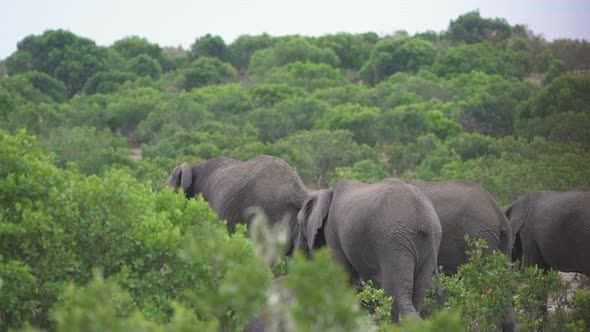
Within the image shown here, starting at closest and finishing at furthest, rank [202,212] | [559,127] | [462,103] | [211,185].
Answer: [202,212] → [211,185] → [559,127] → [462,103]

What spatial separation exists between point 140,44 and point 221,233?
224ft

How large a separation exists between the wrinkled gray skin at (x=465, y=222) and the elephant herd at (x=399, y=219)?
0.01 meters

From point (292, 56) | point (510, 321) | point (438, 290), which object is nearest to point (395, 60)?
point (292, 56)

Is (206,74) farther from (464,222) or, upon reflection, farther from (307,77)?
(464,222)

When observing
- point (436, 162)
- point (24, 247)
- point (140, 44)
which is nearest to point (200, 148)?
point (436, 162)

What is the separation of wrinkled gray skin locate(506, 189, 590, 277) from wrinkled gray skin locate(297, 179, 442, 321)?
246 centimetres

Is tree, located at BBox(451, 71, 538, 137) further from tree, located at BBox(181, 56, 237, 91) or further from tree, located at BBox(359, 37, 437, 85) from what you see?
tree, located at BBox(181, 56, 237, 91)

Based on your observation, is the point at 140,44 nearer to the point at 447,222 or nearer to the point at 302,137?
the point at 302,137

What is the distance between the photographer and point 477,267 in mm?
8336

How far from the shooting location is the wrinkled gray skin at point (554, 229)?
403 inches

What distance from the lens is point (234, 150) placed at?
94.1ft

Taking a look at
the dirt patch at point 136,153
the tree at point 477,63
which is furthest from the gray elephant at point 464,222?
the tree at point 477,63

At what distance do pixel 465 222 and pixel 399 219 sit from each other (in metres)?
1.77

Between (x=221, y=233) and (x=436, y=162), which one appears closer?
(x=221, y=233)
